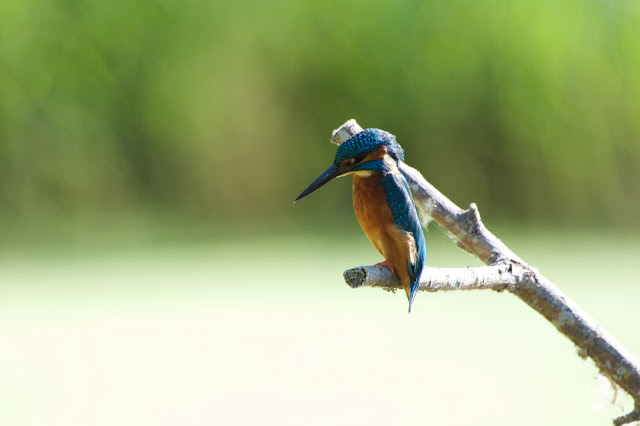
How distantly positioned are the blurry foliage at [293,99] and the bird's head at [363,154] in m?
2.58

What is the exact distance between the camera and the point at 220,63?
3951mm

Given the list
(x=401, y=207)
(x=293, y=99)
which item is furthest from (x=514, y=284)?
(x=293, y=99)

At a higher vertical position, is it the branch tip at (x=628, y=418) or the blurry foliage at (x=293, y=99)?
the blurry foliage at (x=293, y=99)

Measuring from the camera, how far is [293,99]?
3977 millimetres

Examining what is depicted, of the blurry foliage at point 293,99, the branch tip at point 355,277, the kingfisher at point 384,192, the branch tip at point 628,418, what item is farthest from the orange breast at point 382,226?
the blurry foliage at point 293,99

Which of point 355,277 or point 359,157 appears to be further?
point 359,157

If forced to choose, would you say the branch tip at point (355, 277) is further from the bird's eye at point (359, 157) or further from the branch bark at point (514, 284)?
the bird's eye at point (359, 157)

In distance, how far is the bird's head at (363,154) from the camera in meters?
1.22

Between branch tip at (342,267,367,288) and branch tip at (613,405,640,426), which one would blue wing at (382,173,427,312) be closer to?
branch tip at (342,267,367,288)

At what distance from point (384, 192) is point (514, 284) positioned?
22cm

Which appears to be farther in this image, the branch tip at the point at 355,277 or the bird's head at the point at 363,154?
the bird's head at the point at 363,154

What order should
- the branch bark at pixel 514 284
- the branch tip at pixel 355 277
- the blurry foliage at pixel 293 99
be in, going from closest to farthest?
the branch tip at pixel 355 277 → the branch bark at pixel 514 284 → the blurry foliage at pixel 293 99

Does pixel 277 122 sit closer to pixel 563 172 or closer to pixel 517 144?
pixel 517 144

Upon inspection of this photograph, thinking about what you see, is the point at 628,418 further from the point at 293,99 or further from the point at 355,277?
the point at 293,99
